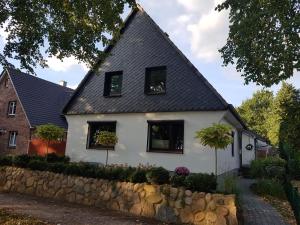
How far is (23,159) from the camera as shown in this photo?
1400cm

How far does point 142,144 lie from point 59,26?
6.85 m

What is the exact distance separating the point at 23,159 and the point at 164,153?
6457 mm

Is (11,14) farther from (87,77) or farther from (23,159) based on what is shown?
(87,77)

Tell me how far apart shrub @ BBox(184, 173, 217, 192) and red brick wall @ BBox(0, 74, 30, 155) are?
867 inches

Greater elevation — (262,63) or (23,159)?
(262,63)

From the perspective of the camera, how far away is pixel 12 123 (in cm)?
2958

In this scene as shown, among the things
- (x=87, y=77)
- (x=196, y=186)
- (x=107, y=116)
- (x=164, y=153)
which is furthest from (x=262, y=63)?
(x=87, y=77)

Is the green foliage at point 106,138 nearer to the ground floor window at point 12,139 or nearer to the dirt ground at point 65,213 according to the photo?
the dirt ground at point 65,213

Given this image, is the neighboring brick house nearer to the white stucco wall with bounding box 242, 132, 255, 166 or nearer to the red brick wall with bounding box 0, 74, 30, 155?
the red brick wall with bounding box 0, 74, 30, 155

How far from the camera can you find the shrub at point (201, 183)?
9.05 meters

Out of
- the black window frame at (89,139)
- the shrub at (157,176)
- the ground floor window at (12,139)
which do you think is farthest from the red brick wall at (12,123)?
the shrub at (157,176)

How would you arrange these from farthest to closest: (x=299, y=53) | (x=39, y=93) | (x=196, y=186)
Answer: (x=39, y=93) < (x=299, y=53) < (x=196, y=186)

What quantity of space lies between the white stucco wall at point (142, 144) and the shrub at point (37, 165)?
4.36m

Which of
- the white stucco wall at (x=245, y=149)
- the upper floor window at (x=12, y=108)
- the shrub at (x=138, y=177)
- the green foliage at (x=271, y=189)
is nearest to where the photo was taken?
the shrub at (x=138, y=177)
